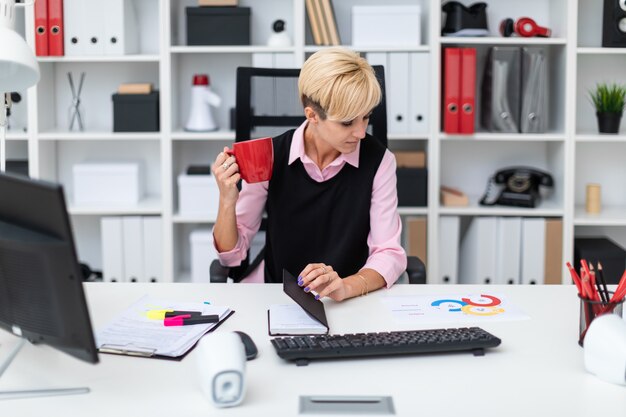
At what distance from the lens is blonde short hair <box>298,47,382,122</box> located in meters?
1.94

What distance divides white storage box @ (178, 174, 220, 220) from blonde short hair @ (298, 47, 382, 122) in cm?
152

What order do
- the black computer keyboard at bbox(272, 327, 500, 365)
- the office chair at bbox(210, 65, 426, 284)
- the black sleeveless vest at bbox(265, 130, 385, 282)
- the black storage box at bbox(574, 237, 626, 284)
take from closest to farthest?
the black computer keyboard at bbox(272, 327, 500, 365)
the black sleeveless vest at bbox(265, 130, 385, 282)
the office chair at bbox(210, 65, 426, 284)
the black storage box at bbox(574, 237, 626, 284)

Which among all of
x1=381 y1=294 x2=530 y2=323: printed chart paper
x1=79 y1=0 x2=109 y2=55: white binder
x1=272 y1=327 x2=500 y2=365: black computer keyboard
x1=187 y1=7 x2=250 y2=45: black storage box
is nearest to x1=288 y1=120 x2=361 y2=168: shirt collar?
x1=381 y1=294 x2=530 y2=323: printed chart paper

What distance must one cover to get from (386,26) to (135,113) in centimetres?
110

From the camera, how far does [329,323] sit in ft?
5.42

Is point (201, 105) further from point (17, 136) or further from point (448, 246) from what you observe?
point (448, 246)

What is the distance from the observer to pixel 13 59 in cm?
147

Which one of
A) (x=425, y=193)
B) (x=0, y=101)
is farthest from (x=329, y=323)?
(x=425, y=193)

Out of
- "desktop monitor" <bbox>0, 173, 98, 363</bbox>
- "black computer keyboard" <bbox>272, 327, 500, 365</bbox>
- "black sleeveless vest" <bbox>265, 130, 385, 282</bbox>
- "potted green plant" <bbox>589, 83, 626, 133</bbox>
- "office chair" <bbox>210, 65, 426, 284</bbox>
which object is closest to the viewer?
"desktop monitor" <bbox>0, 173, 98, 363</bbox>

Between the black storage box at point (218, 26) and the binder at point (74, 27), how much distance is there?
43 cm

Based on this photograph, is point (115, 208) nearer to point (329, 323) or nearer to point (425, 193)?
point (425, 193)

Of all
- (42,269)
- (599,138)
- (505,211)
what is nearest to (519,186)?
(505,211)

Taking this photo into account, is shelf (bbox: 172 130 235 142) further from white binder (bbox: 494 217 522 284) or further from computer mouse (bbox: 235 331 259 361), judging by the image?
computer mouse (bbox: 235 331 259 361)

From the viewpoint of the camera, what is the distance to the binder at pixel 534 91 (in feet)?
10.9
